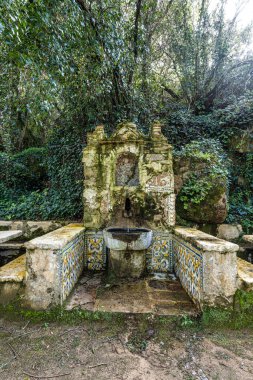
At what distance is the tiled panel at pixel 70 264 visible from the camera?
2219 millimetres

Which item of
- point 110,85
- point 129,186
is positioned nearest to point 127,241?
point 129,186

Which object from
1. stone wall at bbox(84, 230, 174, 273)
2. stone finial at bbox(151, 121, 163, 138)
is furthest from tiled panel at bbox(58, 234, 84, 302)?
stone finial at bbox(151, 121, 163, 138)

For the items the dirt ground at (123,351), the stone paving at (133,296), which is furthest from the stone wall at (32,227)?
the dirt ground at (123,351)

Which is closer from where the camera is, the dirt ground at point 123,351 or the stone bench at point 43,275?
the dirt ground at point 123,351

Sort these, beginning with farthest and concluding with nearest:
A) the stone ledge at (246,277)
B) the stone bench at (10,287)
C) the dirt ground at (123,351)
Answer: the stone bench at (10,287) → the stone ledge at (246,277) → the dirt ground at (123,351)

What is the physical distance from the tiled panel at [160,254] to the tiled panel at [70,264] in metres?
1.06

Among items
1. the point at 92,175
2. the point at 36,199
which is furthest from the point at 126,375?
the point at 36,199

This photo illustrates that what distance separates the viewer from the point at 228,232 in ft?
12.3

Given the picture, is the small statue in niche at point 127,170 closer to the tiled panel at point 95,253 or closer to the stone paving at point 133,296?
the tiled panel at point 95,253

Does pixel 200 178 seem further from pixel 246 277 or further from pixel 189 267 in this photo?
pixel 246 277

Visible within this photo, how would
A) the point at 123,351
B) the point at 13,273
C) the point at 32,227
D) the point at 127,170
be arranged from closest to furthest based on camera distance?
the point at 123,351, the point at 13,273, the point at 127,170, the point at 32,227

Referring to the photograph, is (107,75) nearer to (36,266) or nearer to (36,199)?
(36,199)

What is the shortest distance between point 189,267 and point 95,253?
1543mm

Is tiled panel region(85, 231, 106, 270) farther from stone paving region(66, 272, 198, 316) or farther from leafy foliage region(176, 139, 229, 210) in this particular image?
leafy foliage region(176, 139, 229, 210)
